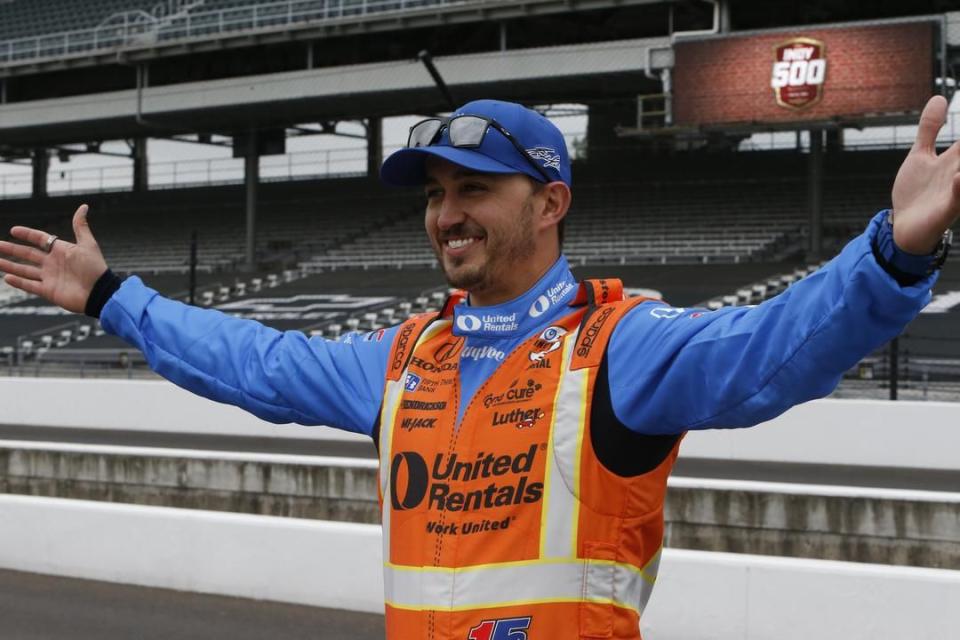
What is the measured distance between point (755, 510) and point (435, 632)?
729 centimetres

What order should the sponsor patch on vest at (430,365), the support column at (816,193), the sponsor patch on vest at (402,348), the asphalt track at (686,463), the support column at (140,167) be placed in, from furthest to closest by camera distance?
the support column at (140,167) → the support column at (816,193) → the asphalt track at (686,463) → the sponsor patch on vest at (402,348) → the sponsor patch on vest at (430,365)

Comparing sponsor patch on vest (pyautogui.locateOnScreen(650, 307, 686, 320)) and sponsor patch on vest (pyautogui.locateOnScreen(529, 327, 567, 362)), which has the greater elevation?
sponsor patch on vest (pyautogui.locateOnScreen(650, 307, 686, 320))

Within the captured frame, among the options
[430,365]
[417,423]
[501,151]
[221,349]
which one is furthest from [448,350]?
[221,349]

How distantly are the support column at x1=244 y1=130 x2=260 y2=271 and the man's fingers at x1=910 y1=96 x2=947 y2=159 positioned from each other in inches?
1286

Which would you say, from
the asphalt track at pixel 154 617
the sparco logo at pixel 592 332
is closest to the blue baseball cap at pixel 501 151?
the sparco logo at pixel 592 332

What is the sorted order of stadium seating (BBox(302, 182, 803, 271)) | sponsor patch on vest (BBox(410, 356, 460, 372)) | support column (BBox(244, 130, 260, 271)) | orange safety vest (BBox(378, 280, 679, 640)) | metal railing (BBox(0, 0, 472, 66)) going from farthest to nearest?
1. support column (BBox(244, 130, 260, 271))
2. metal railing (BBox(0, 0, 472, 66))
3. stadium seating (BBox(302, 182, 803, 271))
4. sponsor patch on vest (BBox(410, 356, 460, 372))
5. orange safety vest (BBox(378, 280, 679, 640))

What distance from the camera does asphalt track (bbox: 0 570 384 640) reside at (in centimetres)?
683

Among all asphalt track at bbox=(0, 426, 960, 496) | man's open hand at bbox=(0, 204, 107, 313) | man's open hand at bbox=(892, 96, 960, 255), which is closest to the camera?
man's open hand at bbox=(892, 96, 960, 255)

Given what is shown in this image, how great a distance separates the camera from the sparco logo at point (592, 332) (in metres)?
2.04

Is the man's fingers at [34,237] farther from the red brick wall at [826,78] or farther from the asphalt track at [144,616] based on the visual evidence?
the red brick wall at [826,78]

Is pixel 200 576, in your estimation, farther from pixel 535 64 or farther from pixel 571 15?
pixel 571 15

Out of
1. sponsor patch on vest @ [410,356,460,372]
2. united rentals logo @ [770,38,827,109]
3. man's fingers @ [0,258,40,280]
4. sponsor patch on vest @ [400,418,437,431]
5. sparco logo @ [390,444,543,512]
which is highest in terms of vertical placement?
united rentals logo @ [770,38,827,109]

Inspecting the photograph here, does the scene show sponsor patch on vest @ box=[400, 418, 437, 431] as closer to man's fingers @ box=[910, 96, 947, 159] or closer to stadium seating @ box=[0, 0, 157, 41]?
man's fingers @ box=[910, 96, 947, 159]

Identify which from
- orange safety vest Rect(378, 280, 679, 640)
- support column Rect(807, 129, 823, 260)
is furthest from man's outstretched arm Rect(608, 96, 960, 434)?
support column Rect(807, 129, 823, 260)
